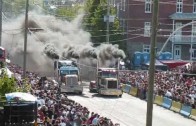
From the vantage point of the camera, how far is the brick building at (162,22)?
6819 centimetres

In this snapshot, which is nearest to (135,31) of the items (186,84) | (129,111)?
(186,84)

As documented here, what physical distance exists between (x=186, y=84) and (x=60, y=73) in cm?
1031

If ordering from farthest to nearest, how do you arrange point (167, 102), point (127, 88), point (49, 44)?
1. point (49, 44)
2. point (127, 88)
3. point (167, 102)

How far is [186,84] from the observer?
4462cm

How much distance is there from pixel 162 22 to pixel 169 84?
A: 25.2 meters

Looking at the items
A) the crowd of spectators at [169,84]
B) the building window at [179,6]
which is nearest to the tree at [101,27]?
the building window at [179,6]

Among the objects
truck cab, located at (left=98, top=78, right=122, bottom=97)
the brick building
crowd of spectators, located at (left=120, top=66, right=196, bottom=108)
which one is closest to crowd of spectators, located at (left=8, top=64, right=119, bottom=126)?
crowd of spectators, located at (left=120, top=66, right=196, bottom=108)

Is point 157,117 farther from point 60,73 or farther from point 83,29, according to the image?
point 83,29

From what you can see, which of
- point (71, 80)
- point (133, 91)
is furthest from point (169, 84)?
point (71, 80)

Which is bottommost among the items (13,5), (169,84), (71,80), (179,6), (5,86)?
(169,84)

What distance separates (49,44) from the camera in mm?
59781

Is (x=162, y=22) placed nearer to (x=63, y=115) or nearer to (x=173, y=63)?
(x=173, y=63)

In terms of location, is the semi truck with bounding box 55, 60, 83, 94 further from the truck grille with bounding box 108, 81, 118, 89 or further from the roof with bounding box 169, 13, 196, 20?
the roof with bounding box 169, 13, 196, 20

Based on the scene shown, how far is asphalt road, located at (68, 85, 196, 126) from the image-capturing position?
115 feet
